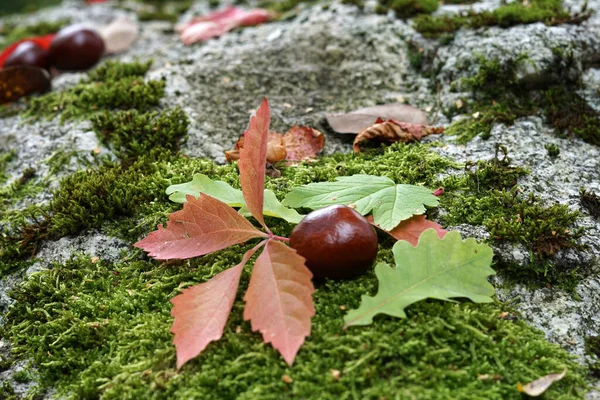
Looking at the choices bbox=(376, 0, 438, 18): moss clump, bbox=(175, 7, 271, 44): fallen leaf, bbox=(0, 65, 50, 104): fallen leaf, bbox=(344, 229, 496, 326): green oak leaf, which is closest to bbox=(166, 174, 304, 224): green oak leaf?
bbox=(344, 229, 496, 326): green oak leaf

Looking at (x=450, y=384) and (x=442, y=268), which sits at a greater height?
(x=442, y=268)

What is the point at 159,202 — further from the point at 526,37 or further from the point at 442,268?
the point at 526,37

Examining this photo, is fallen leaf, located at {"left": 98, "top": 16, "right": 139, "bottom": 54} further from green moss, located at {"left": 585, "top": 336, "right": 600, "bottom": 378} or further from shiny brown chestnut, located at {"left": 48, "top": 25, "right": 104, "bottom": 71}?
green moss, located at {"left": 585, "top": 336, "right": 600, "bottom": 378}

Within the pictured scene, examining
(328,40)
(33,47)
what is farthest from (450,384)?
(33,47)

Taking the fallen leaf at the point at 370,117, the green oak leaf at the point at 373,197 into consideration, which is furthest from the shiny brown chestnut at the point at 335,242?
the fallen leaf at the point at 370,117

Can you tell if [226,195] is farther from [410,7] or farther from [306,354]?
[410,7]

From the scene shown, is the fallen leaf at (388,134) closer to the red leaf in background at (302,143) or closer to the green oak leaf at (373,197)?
the red leaf in background at (302,143)
